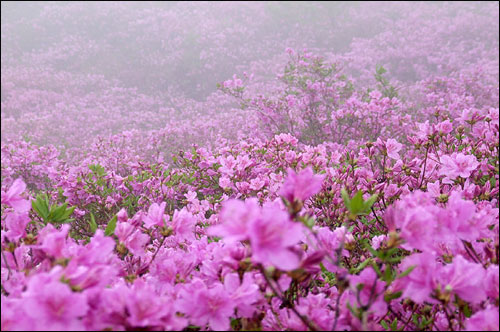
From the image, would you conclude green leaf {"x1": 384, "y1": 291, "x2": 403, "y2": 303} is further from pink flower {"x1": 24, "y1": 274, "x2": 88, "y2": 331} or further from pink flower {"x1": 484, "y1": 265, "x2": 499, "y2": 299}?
pink flower {"x1": 24, "y1": 274, "x2": 88, "y2": 331}

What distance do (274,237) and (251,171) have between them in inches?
95.2

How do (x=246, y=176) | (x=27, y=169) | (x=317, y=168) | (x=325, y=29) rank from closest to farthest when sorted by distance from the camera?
1. (x=317, y=168)
2. (x=246, y=176)
3. (x=27, y=169)
4. (x=325, y=29)

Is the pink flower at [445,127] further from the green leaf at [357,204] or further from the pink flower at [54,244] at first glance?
the pink flower at [54,244]

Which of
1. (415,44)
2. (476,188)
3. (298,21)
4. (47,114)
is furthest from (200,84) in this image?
(476,188)

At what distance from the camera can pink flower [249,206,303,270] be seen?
89 centimetres

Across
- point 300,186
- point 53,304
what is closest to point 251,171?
point 300,186

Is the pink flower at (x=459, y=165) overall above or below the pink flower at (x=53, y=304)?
below

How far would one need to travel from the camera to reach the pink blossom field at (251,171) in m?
1.06

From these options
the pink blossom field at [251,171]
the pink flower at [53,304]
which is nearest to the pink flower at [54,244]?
the pink blossom field at [251,171]

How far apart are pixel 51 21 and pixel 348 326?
78.8 ft

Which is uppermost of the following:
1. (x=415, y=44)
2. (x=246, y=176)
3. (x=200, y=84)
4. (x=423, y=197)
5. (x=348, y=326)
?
(x=423, y=197)

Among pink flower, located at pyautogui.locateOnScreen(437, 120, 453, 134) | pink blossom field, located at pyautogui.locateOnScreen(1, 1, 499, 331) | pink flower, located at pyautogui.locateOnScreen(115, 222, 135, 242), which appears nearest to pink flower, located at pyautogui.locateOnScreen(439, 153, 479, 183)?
pink blossom field, located at pyautogui.locateOnScreen(1, 1, 499, 331)

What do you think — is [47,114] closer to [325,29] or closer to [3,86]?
[3,86]

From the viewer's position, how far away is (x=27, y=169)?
6.19 meters
